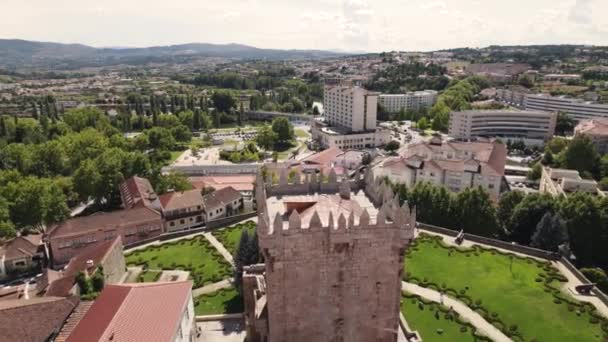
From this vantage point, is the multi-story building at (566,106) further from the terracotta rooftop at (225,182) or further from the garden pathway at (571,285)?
the terracotta rooftop at (225,182)

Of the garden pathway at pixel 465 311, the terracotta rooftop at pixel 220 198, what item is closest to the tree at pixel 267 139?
the terracotta rooftop at pixel 220 198

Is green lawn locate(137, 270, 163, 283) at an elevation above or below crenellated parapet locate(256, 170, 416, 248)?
below

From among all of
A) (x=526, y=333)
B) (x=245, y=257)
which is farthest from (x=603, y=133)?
(x=245, y=257)

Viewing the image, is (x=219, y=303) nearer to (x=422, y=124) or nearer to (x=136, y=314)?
(x=136, y=314)

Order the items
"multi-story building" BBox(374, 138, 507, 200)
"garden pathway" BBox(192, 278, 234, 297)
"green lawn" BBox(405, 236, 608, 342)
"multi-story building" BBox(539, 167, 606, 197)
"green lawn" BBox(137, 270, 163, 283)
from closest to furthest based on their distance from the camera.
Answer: "green lawn" BBox(405, 236, 608, 342)
"garden pathway" BBox(192, 278, 234, 297)
"green lawn" BBox(137, 270, 163, 283)
"multi-story building" BBox(539, 167, 606, 197)
"multi-story building" BBox(374, 138, 507, 200)

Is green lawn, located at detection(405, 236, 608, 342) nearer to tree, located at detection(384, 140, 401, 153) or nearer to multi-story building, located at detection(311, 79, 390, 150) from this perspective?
tree, located at detection(384, 140, 401, 153)

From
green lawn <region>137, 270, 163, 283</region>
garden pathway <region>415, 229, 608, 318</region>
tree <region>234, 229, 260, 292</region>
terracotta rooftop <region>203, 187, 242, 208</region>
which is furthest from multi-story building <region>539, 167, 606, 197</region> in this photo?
green lawn <region>137, 270, 163, 283</region>
